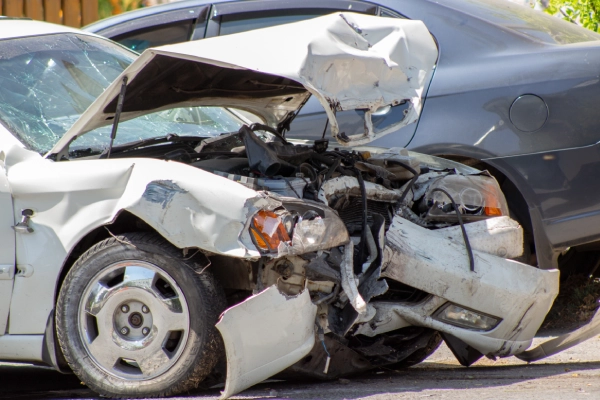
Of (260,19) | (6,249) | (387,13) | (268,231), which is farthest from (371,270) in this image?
(260,19)

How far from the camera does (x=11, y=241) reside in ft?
13.6

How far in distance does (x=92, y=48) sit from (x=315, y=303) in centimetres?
239

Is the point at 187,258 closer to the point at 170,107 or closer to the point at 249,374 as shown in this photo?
the point at 249,374

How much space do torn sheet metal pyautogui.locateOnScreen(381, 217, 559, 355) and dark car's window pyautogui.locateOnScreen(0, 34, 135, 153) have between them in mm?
1806

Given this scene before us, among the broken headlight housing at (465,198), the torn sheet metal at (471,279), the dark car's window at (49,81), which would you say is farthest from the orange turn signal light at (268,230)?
the dark car's window at (49,81)

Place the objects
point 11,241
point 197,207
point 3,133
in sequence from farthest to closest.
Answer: point 3,133 < point 11,241 < point 197,207

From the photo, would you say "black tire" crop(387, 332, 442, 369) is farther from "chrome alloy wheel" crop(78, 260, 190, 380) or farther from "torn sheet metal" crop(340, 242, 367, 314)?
"chrome alloy wheel" crop(78, 260, 190, 380)

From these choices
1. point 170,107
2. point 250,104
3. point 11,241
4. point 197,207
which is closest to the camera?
point 197,207

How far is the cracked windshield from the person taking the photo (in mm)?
4680

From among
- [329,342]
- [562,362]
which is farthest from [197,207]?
[562,362]

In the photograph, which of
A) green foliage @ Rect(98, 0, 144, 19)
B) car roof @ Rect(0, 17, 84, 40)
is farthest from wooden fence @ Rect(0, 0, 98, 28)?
car roof @ Rect(0, 17, 84, 40)

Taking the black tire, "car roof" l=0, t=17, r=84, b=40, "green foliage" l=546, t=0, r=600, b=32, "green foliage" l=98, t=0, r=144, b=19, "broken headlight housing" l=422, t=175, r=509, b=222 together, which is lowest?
"green foliage" l=98, t=0, r=144, b=19

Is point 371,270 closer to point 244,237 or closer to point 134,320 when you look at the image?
point 244,237

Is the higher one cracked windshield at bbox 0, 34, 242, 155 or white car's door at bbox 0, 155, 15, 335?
cracked windshield at bbox 0, 34, 242, 155
